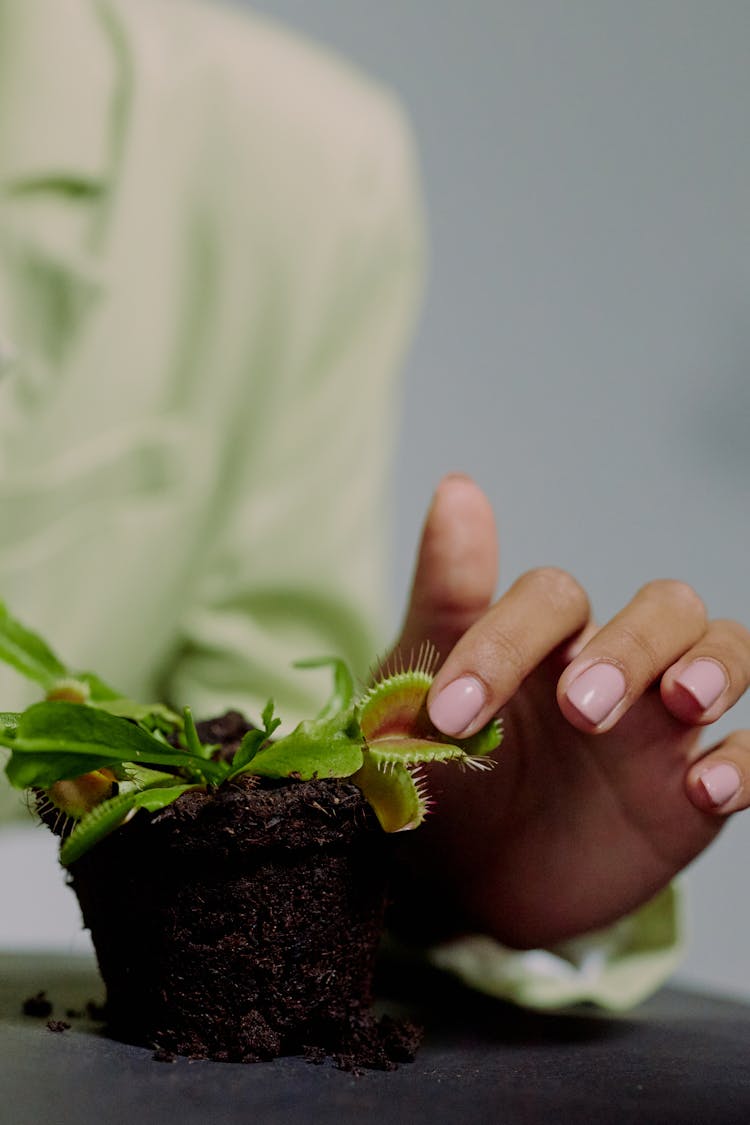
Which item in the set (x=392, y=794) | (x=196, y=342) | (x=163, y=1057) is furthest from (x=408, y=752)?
(x=196, y=342)

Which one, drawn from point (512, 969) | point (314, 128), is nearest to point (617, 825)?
point (512, 969)

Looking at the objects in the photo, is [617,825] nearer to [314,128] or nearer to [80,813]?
[80,813]

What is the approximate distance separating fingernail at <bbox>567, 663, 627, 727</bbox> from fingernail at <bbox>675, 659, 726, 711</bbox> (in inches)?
1.5

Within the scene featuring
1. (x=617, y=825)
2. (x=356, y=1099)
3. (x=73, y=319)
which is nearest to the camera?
(x=356, y=1099)

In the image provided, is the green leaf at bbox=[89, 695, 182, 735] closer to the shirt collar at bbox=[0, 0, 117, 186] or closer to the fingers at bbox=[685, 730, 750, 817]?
the fingers at bbox=[685, 730, 750, 817]

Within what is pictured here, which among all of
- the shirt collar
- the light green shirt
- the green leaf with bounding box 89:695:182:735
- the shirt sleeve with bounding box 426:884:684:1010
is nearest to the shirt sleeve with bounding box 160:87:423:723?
the light green shirt

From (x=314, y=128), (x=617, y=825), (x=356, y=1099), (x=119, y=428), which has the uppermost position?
(x=314, y=128)

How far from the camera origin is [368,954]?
42cm

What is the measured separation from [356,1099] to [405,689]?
0.12 metres

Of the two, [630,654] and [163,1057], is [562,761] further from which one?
[163,1057]

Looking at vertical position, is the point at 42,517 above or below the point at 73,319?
below

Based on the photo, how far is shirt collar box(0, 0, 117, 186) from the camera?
94cm

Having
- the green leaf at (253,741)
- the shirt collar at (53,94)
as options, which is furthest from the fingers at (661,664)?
the shirt collar at (53,94)

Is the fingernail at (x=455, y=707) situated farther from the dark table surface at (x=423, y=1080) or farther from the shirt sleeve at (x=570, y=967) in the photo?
the shirt sleeve at (x=570, y=967)
